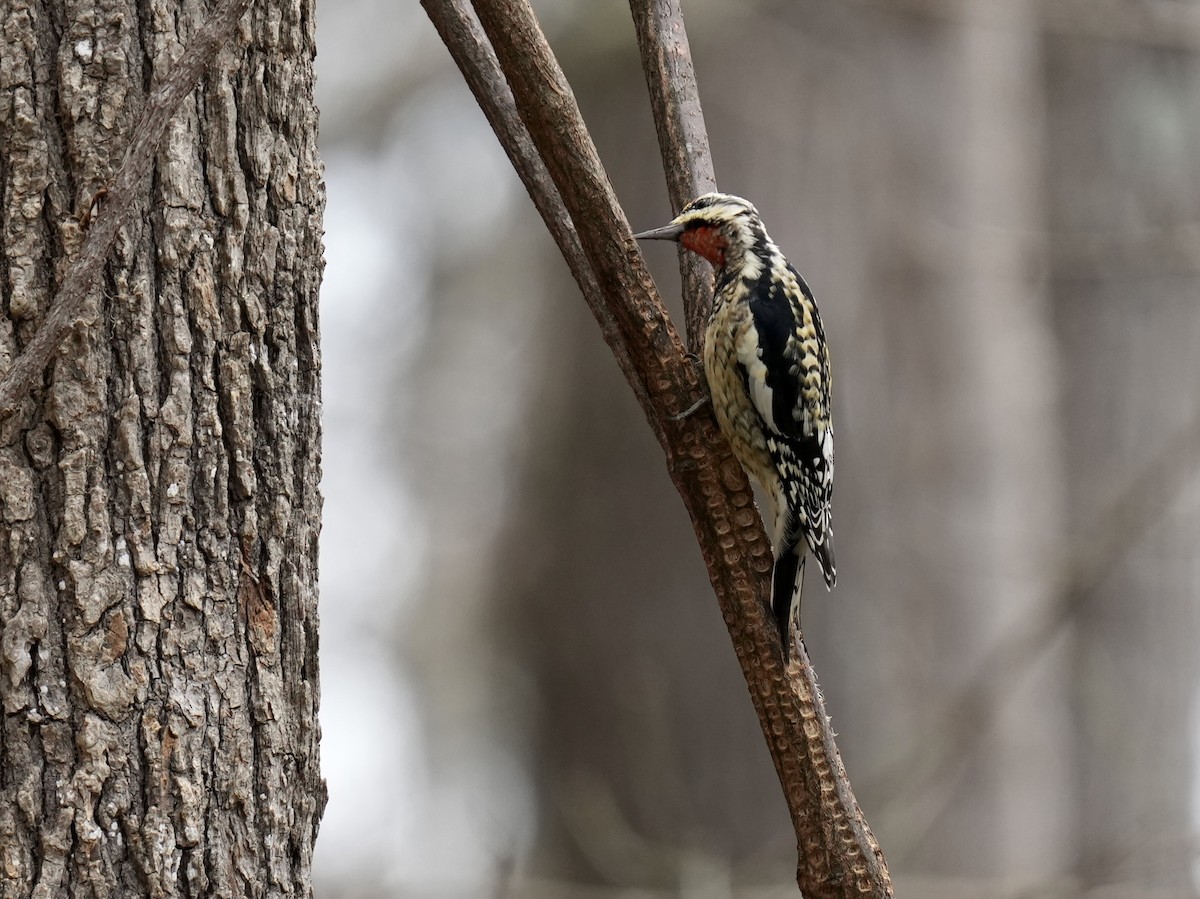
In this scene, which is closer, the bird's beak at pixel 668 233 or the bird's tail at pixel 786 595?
the bird's tail at pixel 786 595

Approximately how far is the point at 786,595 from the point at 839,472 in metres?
3.44

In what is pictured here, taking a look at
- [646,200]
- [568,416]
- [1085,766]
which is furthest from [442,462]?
[1085,766]

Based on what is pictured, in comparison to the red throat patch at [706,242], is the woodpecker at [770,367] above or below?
below

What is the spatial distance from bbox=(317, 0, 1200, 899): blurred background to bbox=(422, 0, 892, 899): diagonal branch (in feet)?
6.91

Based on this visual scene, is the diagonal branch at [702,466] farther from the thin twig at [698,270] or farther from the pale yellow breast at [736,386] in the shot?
the pale yellow breast at [736,386]

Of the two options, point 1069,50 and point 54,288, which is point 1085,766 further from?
point 54,288

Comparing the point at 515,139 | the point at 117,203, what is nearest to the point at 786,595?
the point at 515,139

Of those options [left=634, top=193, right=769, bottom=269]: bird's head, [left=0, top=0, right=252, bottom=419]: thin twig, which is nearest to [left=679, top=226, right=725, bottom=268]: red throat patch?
[left=634, top=193, right=769, bottom=269]: bird's head

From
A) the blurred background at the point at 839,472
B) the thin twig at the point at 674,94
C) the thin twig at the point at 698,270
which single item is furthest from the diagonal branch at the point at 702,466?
the blurred background at the point at 839,472

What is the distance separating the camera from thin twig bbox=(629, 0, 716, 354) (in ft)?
7.63

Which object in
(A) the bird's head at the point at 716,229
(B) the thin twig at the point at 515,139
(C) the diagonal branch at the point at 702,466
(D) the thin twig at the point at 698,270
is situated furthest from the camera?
(A) the bird's head at the point at 716,229

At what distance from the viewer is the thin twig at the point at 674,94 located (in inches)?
91.5

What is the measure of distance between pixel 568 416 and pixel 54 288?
419 cm

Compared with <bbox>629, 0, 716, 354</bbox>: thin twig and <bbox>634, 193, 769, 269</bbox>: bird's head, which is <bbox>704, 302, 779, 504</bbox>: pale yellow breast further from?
<bbox>629, 0, 716, 354</bbox>: thin twig
